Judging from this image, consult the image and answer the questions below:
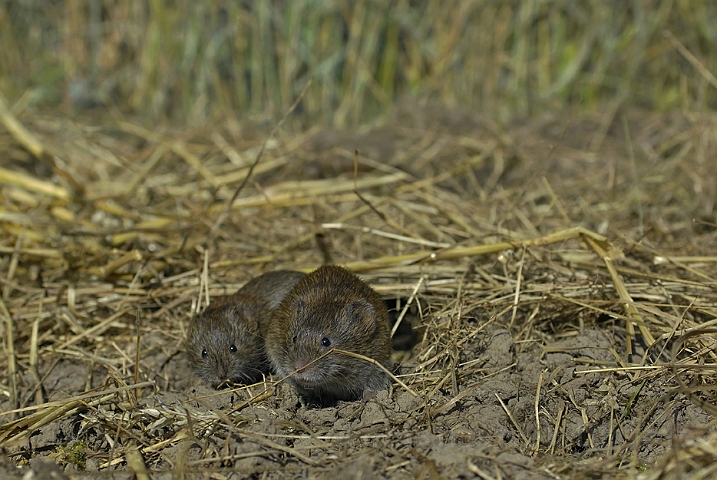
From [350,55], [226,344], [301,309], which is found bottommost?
[226,344]

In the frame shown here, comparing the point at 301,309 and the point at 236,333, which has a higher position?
the point at 301,309

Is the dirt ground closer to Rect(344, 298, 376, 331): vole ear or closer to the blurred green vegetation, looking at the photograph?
Rect(344, 298, 376, 331): vole ear

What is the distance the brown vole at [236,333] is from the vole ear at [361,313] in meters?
0.76

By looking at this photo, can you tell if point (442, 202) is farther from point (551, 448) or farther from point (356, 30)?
point (356, 30)

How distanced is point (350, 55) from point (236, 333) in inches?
207

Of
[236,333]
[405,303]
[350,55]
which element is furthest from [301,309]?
[350,55]

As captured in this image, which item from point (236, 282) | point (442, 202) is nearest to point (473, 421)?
point (236, 282)

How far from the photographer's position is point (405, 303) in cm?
471

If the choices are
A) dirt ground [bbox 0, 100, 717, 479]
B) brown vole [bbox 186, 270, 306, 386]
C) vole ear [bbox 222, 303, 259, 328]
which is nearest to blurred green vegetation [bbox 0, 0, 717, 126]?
dirt ground [bbox 0, 100, 717, 479]

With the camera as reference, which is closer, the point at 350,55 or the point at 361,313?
the point at 361,313

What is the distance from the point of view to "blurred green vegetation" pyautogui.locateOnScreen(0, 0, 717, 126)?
8.29m

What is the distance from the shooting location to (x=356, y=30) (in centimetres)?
824

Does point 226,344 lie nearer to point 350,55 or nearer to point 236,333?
point 236,333

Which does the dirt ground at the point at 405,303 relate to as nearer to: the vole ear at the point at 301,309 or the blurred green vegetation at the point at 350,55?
the vole ear at the point at 301,309
